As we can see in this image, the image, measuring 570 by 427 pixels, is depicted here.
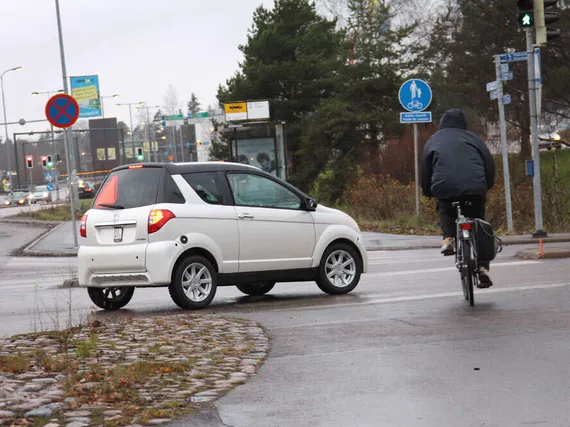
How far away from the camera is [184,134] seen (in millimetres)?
189875

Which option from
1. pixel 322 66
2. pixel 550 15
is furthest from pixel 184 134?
pixel 550 15

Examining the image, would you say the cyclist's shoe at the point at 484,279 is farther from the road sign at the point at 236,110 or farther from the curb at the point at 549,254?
the road sign at the point at 236,110

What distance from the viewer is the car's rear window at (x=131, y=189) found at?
40.1ft

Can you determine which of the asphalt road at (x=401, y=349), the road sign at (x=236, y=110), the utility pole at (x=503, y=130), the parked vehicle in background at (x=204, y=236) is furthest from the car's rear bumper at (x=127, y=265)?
the road sign at (x=236, y=110)

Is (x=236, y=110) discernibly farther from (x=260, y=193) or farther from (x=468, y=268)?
(x=468, y=268)

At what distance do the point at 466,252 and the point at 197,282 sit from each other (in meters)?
3.17

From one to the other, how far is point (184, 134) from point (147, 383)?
604 ft

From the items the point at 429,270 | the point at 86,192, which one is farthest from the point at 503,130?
the point at 86,192

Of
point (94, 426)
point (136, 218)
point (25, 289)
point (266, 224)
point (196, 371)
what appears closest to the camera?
point (94, 426)

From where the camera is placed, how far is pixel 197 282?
479 inches

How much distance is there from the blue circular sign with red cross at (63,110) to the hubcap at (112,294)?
9.93 metres

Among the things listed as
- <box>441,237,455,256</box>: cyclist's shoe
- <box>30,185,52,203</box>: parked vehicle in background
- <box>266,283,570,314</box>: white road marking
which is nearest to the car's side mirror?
<box>266,283,570,314</box>: white road marking

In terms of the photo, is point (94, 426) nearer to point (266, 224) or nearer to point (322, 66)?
point (266, 224)

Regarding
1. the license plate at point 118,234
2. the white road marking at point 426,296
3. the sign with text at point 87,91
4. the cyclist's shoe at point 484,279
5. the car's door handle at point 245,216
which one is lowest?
the white road marking at point 426,296
